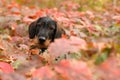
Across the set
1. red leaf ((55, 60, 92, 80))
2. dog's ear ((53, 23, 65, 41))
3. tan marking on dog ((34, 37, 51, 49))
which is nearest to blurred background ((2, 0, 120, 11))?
dog's ear ((53, 23, 65, 41))

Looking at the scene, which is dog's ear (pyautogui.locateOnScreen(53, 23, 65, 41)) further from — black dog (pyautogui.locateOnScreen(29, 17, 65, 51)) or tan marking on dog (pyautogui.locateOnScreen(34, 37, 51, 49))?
tan marking on dog (pyautogui.locateOnScreen(34, 37, 51, 49))

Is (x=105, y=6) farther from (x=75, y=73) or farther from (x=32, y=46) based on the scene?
(x=75, y=73)

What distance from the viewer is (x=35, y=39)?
6809 mm

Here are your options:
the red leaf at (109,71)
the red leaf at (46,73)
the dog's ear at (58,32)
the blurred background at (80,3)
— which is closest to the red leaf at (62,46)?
the red leaf at (46,73)

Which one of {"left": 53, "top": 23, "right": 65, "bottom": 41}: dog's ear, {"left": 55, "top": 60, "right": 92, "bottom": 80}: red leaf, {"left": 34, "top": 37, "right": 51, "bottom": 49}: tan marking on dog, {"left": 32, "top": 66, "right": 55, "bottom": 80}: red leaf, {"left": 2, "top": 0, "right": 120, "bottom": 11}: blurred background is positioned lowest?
{"left": 2, "top": 0, "right": 120, "bottom": 11}: blurred background

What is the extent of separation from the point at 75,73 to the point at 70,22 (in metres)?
7.65

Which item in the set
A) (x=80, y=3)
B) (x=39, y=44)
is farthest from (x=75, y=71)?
(x=80, y=3)

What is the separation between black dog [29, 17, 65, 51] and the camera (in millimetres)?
6588

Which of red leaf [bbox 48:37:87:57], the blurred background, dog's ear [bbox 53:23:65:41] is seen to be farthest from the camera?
the blurred background

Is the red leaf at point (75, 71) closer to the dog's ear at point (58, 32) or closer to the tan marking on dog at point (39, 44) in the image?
the tan marking on dog at point (39, 44)

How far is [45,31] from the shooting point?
6.84 m

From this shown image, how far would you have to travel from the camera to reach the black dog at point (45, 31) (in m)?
6.59

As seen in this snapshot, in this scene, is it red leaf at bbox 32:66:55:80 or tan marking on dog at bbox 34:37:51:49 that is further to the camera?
tan marking on dog at bbox 34:37:51:49

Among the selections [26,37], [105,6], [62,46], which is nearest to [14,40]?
[26,37]
